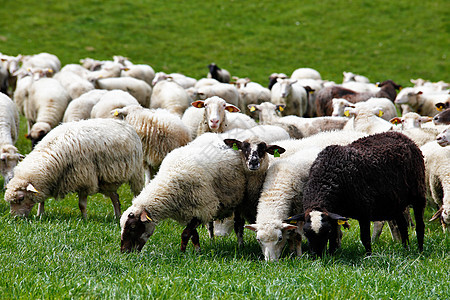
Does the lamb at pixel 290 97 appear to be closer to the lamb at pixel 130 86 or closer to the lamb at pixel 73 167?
the lamb at pixel 130 86

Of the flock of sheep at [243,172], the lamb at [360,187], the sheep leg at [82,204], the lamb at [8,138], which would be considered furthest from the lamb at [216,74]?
the lamb at [360,187]

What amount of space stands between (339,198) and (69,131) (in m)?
3.65

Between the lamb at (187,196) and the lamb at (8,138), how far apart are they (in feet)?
11.0

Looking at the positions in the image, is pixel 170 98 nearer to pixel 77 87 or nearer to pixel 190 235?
pixel 77 87

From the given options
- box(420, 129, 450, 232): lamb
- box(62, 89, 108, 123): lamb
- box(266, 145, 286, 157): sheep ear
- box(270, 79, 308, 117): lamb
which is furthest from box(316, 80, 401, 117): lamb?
box(266, 145, 286, 157): sheep ear

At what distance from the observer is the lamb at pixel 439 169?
648 cm

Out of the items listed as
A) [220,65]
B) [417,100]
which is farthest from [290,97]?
[220,65]

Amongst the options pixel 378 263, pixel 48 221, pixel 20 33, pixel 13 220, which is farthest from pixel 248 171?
pixel 20 33

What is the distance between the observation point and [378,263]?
496 centimetres

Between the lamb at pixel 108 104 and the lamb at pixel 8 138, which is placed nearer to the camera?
the lamb at pixel 8 138

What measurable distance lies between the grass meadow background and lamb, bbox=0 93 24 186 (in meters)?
1.03

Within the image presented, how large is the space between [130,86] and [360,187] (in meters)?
9.62

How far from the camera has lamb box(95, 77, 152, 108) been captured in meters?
13.8

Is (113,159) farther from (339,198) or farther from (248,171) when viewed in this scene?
(339,198)
